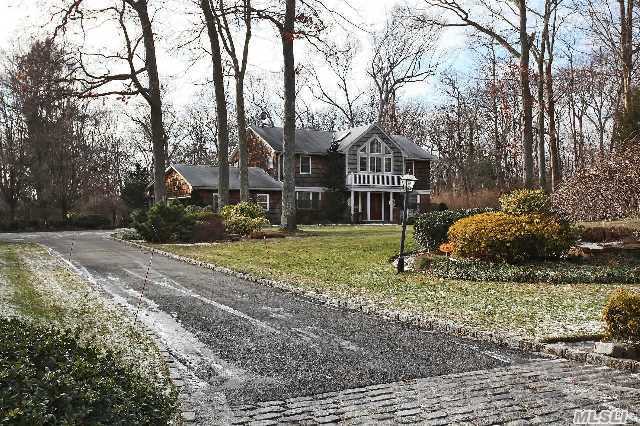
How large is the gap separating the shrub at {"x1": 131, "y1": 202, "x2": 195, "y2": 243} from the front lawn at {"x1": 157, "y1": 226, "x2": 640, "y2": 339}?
5138 mm

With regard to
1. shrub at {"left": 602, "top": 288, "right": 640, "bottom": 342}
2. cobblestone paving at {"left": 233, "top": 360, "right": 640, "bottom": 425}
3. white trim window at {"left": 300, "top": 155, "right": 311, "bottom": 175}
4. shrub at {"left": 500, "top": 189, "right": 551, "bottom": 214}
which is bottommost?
cobblestone paving at {"left": 233, "top": 360, "right": 640, "bottom": 425}

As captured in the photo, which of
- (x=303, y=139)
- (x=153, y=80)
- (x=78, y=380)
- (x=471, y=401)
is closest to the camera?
(x=78, y=380)

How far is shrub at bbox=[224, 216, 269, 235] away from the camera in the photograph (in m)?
25.9

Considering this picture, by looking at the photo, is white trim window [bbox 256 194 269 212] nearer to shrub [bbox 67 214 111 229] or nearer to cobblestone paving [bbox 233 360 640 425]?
shrub [bbox 67 214 111 229]

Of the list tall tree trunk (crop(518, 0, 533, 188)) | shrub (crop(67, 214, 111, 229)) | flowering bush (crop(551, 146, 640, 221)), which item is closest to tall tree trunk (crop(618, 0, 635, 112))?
tall tree trunk (crop(518, 0, 533, 188))

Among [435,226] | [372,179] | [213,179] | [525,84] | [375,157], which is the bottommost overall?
[435,226]

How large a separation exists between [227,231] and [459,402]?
21.7m

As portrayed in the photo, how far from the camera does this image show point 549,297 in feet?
35.7

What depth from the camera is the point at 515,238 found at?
47.2 feet

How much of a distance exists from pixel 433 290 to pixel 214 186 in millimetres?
33396

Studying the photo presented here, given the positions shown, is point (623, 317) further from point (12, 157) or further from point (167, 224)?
point (12, 157)

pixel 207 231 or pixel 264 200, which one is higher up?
pixel 264 200

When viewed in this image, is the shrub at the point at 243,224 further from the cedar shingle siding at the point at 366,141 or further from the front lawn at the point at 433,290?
the cedar shingle siding at the point at 366,141

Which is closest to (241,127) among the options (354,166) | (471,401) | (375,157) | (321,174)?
(321,174)
